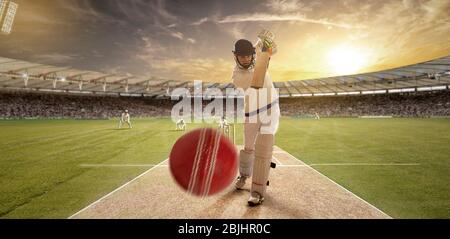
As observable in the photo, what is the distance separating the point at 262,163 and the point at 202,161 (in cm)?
101

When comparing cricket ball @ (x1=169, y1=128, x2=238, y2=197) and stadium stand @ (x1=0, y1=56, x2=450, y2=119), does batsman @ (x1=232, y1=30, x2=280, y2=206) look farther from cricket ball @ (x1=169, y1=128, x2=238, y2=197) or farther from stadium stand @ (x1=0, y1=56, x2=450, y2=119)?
stadium stand @ (x1=0, y1=56, x2=450, y2=119)

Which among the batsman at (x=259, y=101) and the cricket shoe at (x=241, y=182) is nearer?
the batsman at (x=259, y=101)

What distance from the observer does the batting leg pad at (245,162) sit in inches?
172

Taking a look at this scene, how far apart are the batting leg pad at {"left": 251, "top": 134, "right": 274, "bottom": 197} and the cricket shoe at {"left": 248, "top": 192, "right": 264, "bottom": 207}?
46 millimetres

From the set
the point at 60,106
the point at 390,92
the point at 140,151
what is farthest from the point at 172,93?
the point at 140,151

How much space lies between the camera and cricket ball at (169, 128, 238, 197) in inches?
131

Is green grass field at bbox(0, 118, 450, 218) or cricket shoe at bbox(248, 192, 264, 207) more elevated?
cricket shoe at bbox(248, 192, 264, 207)

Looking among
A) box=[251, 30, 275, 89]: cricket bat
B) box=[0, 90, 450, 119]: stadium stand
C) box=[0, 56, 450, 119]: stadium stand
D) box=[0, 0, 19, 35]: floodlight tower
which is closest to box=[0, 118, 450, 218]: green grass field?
box=[251, 30, 275, 89]: cricket bat

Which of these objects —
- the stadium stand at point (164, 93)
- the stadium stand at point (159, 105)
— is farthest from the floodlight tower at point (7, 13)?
the stadium stand at point (159, 105)

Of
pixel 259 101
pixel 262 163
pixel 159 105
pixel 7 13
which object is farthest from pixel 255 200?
pixel 159 105

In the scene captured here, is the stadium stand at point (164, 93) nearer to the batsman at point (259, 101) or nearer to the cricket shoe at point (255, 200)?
the batsman at point (259, 101)

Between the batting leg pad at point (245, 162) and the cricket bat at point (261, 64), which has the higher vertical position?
the cricket bat at point (261, 64)

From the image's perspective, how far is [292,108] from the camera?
214ft
